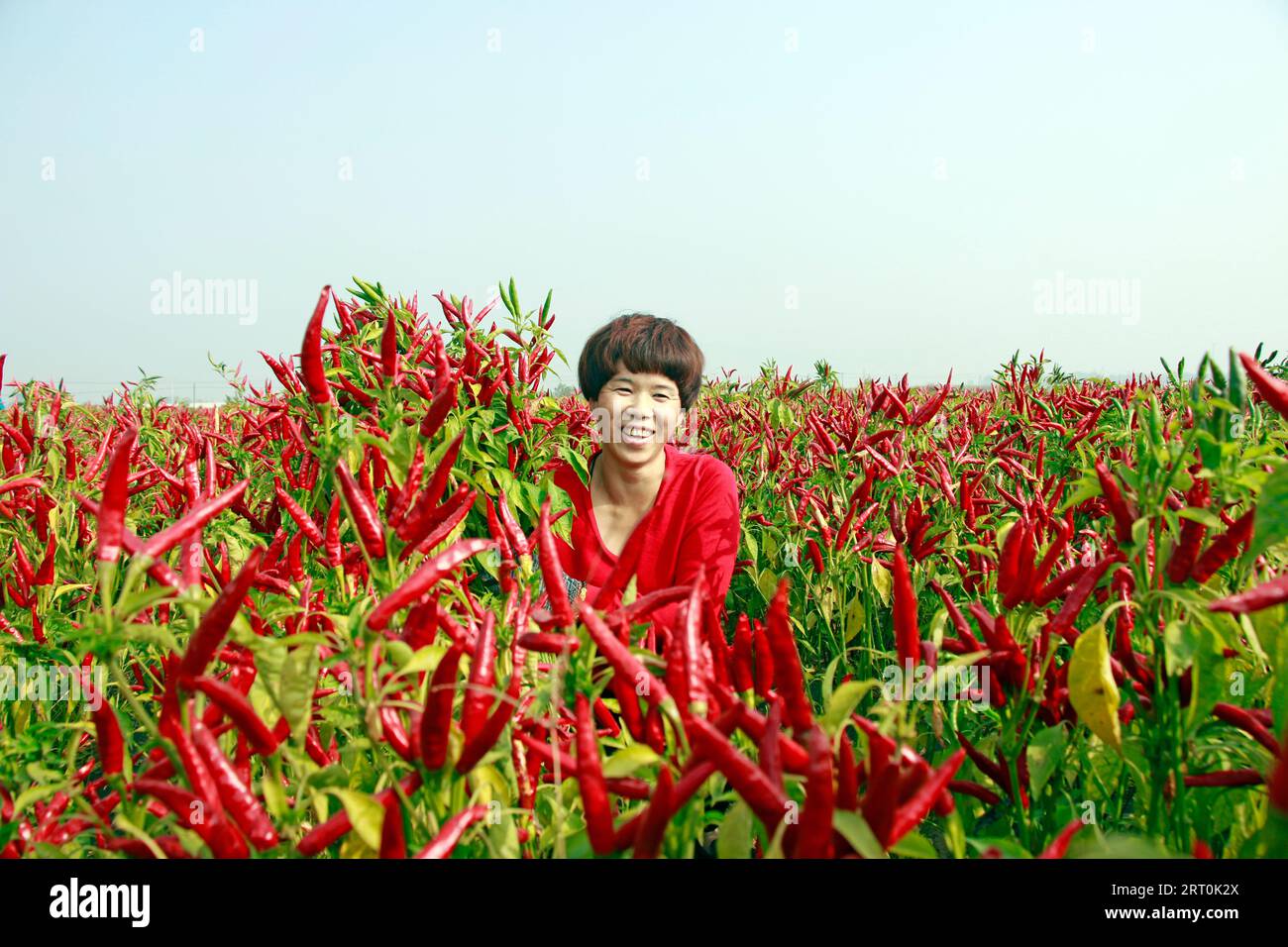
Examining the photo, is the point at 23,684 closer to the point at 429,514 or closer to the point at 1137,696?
the point at 429,514

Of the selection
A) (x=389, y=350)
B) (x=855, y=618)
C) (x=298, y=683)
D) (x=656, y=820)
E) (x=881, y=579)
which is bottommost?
(x=855, y=618)

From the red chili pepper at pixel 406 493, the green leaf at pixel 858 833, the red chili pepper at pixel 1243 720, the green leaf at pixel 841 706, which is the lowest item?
the red chili pepper at pixel 1243 720

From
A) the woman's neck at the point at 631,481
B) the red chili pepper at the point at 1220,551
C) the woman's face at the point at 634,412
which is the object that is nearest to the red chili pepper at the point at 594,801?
the red chili pepper at the point at 1220,551

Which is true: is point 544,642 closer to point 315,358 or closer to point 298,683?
point 298,683

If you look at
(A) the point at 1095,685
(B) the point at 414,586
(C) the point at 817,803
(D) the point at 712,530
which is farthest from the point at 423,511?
(D) the point at 712,530

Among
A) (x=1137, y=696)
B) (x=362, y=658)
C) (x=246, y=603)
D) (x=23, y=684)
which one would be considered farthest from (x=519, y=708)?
(x=23, y=684)

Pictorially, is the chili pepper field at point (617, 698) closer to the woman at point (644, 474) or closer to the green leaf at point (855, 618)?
the woman at point (644, 474)

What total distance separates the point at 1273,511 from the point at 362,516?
3.37ft

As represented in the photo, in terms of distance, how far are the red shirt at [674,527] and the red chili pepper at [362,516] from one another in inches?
66.6

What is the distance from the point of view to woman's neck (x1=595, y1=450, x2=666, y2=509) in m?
3.32

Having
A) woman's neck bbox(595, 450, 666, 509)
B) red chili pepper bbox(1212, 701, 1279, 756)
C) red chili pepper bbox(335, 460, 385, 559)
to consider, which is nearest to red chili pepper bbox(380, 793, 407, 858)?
red chili pepper bbox(335, 460, 385, 559)

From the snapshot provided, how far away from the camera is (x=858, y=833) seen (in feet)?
2.55

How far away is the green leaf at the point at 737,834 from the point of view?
0.89m
